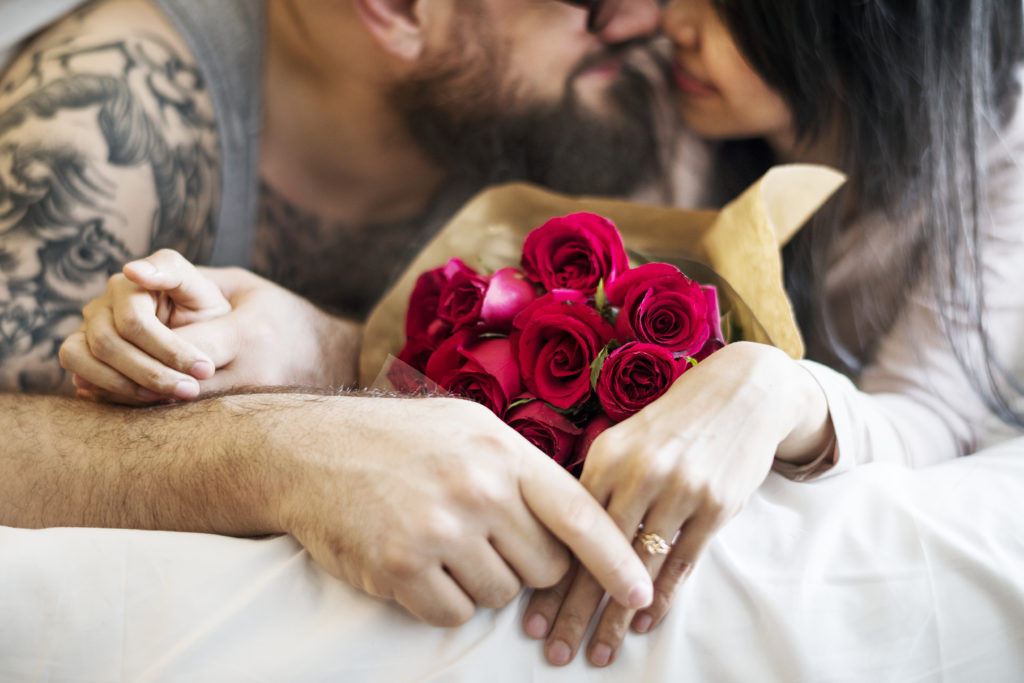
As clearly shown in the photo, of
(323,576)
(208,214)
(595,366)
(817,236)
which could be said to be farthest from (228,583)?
(817,236)

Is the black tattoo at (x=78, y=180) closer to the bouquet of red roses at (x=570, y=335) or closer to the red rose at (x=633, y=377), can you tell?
the bouquet of red roses at (x=570, y=335)

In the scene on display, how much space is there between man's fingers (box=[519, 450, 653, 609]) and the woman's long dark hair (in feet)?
2.10

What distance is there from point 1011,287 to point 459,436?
2.68ft

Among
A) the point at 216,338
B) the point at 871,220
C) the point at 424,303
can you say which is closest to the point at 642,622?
the point at 424,303

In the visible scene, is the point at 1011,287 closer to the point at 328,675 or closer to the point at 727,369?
the point at 727,369

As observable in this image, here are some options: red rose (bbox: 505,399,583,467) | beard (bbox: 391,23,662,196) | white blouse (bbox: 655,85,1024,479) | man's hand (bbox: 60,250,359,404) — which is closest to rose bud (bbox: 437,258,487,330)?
red rose (bbox: 505,399,583,467)

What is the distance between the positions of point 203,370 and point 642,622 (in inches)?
18.9

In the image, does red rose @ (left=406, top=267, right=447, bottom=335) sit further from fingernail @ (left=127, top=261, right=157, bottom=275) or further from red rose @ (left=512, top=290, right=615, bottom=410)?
fingernail @ (left=127, top=261, right=157, bottom=275)

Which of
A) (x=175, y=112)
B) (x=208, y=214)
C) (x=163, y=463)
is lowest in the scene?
(x=163, y=463)

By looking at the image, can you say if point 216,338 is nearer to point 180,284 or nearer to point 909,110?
point 180,284

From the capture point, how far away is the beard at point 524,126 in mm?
1198

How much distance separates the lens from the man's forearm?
2.09 ft

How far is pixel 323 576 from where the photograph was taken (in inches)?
23.0

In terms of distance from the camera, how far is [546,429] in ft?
2.12
